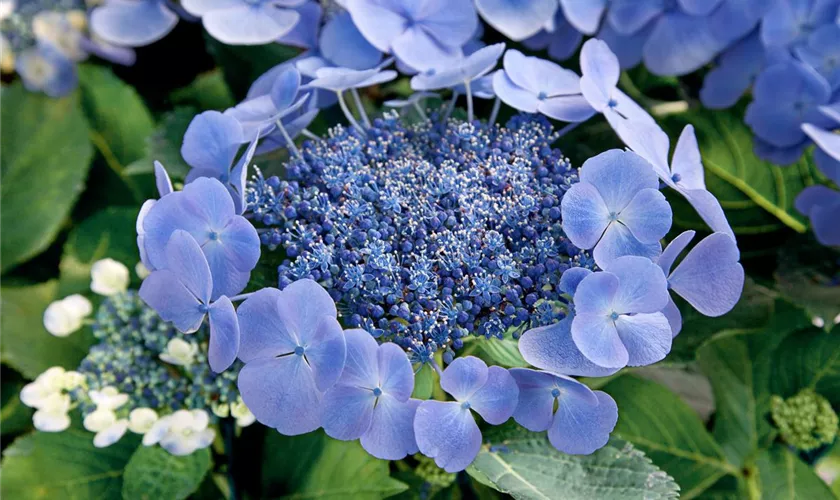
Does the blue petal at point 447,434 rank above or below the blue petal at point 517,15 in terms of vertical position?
below

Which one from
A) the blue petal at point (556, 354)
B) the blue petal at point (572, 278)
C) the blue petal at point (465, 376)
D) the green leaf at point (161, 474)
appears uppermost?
the blue petal at point (572, 278)

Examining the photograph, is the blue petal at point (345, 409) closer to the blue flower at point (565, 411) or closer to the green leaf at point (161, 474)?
the blue flower at point (565, 411)

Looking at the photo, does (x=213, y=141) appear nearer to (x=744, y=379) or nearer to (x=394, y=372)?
(x=394, y=372)

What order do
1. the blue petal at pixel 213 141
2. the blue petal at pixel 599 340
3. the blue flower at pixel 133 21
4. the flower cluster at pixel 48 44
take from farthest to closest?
the flower cluster at pixel 48 44 < the blue flower at pixel 133 21 < the blue petal at pixel 213 141 < the blue petal at pixel 599 340

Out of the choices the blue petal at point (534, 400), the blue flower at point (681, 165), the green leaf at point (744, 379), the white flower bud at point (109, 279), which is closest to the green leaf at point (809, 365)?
the green leaf at point (744, 379)

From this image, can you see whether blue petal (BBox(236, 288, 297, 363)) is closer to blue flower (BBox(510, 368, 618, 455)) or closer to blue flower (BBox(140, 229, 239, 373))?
blue flower (BBox(140, 229, 239, 373))

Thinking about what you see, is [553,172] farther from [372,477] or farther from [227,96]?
[227,96]
